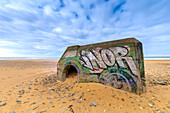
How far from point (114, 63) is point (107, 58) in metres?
0.59

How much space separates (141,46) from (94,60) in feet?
10.3

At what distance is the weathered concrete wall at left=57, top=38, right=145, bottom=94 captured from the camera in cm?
446

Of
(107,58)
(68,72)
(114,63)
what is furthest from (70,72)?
(114,63)

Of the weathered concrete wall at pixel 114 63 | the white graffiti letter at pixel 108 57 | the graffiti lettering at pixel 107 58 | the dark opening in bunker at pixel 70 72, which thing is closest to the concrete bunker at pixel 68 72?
the dark opening in bunker at pixel 70 72

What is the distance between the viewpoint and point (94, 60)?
5.93 metres

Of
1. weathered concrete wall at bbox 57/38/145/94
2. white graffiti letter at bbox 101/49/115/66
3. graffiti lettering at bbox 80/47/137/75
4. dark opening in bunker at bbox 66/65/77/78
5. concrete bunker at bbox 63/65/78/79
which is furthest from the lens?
dark opening in bunker at bbox 66/65/77/78

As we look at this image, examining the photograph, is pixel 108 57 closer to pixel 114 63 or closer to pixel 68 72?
pixel 114 63

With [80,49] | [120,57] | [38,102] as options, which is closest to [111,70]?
[120,57]

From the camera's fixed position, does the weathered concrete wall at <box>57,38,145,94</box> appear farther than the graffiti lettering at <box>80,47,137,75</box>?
No

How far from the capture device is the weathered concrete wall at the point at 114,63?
4461 millimetres

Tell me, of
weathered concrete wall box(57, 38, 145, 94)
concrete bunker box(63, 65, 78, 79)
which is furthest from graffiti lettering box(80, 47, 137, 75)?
concrete bunker box(63, 65, 78, 79)

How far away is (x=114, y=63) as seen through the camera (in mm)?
5023

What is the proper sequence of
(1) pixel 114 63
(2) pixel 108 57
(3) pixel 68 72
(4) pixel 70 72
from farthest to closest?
(4) pixel 70 72
(3) pixel 68 72
(2) pixel 108 57
(1) pixel 114 63

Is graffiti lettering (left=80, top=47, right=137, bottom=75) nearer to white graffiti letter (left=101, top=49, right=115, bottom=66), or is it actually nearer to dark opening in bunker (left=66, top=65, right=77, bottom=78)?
white graffiti letter (left=101, top=49, right=115, bottom=66)
